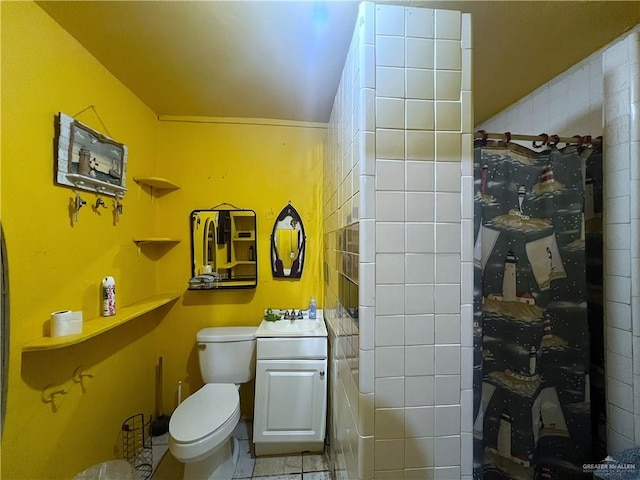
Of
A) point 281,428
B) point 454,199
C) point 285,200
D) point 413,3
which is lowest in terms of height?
point 281,428

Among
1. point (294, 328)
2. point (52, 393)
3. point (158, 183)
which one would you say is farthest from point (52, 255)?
point (294, 328)

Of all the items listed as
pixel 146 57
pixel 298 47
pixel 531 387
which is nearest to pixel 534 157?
pixel 531 387

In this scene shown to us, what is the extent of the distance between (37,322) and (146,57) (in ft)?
4.25

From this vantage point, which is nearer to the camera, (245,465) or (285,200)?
(245,465)

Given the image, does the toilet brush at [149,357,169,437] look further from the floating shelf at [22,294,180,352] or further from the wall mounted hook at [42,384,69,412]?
the wall mounted hook at [42,384,69,412]

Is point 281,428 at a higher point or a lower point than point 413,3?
lower

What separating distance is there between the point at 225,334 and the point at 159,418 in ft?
2.61

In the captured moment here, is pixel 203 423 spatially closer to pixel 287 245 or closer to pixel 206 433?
pixel 206 433

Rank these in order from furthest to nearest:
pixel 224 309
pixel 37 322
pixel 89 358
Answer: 1. pixel 224 309
2. pixel 89 358
3. pixel 37 322

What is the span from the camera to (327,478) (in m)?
1.48

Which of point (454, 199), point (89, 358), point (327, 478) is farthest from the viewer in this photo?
point (327, 478)

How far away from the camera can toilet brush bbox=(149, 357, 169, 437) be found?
1808 mm

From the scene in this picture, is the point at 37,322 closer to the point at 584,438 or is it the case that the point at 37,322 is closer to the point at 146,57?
the point at 146,57

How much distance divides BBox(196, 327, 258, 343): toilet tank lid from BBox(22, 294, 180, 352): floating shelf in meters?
0.33
